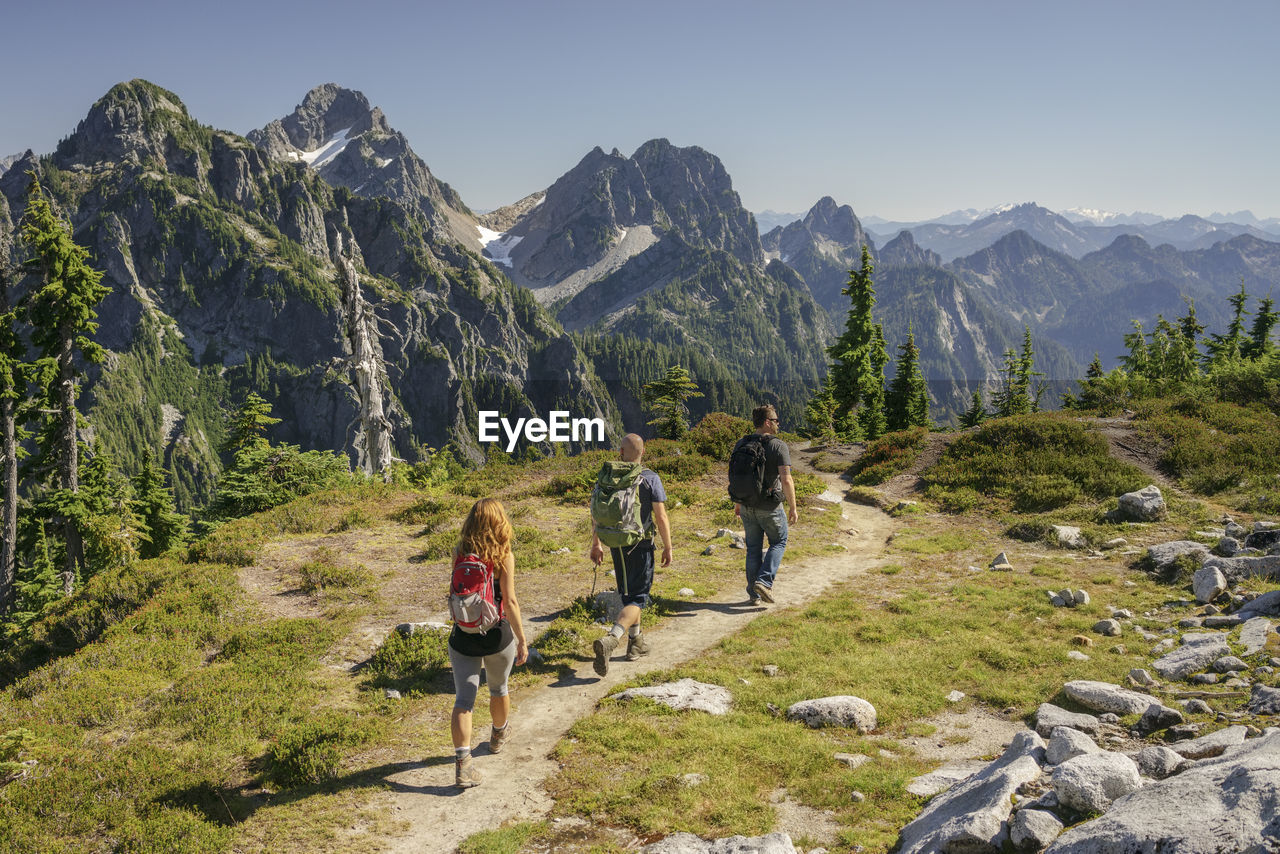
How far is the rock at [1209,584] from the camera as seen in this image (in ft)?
35.3

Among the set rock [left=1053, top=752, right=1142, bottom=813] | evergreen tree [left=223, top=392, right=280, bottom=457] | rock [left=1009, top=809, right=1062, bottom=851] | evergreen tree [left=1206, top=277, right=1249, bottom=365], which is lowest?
rock [left=1009, top=809, right=1062, bottom=851]

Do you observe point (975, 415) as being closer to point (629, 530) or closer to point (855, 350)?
point (855, 350)

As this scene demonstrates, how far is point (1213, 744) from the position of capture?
17.7 ft

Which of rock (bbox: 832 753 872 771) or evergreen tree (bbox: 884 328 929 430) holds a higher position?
evergreen tree (bbox: 884 328 929 430)

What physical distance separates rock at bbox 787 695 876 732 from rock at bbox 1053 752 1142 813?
137 inches

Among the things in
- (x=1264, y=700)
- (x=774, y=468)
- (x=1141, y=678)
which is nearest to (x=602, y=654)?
(x=774, y=468)

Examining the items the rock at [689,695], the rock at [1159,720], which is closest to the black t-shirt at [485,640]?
the rock at [689,695]

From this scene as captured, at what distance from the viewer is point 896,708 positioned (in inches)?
335

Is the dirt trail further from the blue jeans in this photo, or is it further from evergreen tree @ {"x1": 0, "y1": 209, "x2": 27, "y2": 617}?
evergreen tree @ {"x1": 0, "y1": 209, "x2": 27, "y2": 617}

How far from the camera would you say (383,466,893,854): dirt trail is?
639 centimetres

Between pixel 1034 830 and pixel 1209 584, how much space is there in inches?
368

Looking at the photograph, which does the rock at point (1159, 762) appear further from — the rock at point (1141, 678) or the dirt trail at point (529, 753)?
the dirt trail at point (529, 753)

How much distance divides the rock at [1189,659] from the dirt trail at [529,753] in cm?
575

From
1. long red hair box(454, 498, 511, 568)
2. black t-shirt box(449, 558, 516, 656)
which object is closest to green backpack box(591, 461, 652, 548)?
long red hair box(454, 498, 511, 568)
